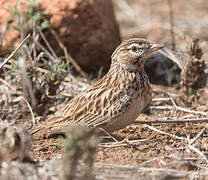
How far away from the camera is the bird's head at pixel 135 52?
6.09 meters

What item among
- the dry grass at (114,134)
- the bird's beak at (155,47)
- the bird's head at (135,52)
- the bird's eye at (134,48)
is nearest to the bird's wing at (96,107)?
the dry grass at (114,134)

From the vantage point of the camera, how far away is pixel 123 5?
12789 millimetres

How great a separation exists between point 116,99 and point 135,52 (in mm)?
721

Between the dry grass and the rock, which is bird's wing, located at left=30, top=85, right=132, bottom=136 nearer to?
the dry grass

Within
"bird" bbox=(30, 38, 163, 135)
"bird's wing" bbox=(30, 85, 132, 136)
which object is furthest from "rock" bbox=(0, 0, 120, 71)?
"bird's wing" bbox=(30, 85, 132, 136)

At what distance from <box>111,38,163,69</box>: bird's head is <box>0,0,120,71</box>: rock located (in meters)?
2.21

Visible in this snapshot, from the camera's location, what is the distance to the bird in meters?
5.79

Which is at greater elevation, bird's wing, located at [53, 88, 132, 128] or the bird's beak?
the bird's beak

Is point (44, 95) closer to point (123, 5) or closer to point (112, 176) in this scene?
point (112, 176)

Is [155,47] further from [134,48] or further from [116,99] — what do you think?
[116,99]

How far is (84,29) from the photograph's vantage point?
837 cm

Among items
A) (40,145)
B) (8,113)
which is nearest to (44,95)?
(8,113)

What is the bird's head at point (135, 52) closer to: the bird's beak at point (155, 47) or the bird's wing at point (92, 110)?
the bird's beak at point (155, 47)

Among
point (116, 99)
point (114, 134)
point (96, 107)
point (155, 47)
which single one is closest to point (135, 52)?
point (155, 47)
